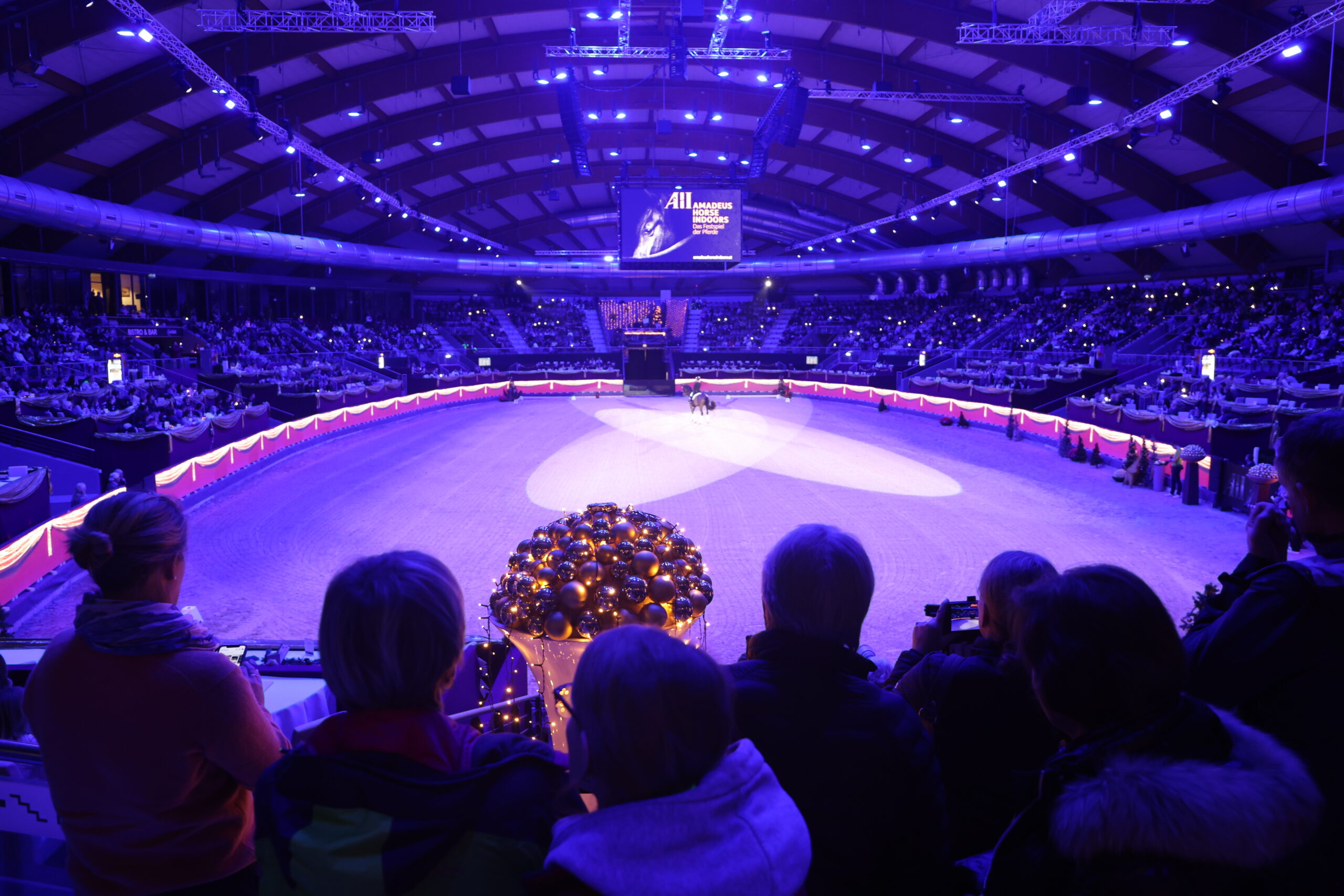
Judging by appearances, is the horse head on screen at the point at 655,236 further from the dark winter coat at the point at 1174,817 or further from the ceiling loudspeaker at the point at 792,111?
the dark winter coat at the point at 1174,817

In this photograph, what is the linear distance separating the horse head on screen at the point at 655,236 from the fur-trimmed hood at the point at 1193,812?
29230 millimetres

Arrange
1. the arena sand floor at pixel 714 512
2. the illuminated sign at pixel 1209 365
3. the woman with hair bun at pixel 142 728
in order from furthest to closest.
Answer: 1. the illuminated sign at pixel 1209 365
2. the arena sand floor at pixel 714 512
3. the woman with hair bun at pixel 142 728

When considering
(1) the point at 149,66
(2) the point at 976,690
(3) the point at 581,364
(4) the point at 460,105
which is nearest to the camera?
(2) the point at 976,690

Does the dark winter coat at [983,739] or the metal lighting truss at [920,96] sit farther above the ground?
the metal lighting truss at [920,96]

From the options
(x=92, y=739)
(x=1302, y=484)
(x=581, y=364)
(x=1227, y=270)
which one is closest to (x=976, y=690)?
(x=1302, y=484)

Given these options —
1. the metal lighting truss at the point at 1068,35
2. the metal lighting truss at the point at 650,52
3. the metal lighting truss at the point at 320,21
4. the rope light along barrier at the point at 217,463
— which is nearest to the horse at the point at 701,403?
the rope light along barrier at the point at 217,463

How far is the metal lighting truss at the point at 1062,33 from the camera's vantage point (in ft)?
50.4

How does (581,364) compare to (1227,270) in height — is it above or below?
below

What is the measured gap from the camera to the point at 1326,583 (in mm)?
1897

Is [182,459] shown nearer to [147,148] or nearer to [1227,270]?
[147,148]

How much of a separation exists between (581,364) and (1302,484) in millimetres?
46463

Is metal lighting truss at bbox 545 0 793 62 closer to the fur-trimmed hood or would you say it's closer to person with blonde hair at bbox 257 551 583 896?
person with blonde hair at bbox 257 551 583 896

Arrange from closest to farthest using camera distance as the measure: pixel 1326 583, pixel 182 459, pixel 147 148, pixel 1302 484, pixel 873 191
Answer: pixel 1326 583 < pixel 1302 484 < pixel 182 459 < pixel 147 148 < pixel 873 191

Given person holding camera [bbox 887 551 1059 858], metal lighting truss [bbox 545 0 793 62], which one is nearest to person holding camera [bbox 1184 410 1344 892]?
person holding camera [bbox 887 551 1059 858]
